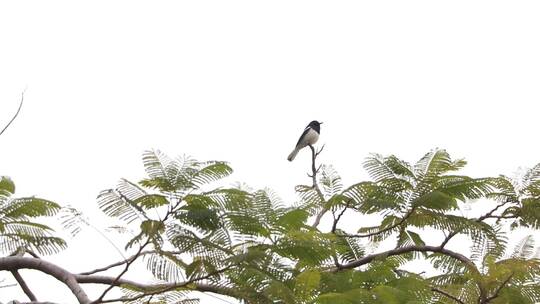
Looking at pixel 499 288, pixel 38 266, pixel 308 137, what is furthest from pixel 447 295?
pixel 308 137

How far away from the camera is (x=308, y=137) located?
16.4 m

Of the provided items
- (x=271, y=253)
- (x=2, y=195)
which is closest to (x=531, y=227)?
(x=271, y=253)

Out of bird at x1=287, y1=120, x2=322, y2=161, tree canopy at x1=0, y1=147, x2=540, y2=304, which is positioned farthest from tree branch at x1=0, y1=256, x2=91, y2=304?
bird at x1=287, y1=120, x2=322, y2=161

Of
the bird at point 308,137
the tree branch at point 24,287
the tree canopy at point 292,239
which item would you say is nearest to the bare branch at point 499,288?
the tree canopy at point 292,239

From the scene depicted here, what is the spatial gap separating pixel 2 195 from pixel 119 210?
0.89m

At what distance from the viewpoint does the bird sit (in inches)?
635

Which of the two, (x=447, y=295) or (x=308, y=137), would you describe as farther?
(x=308, y=137)

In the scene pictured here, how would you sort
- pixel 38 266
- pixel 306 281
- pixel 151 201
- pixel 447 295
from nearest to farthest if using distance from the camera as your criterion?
pixel 306 281 < pixel 151 201 < pixel 38 266 < pixel 447 295

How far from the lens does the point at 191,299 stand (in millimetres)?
5281

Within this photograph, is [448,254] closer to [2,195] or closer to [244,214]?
[244,214]

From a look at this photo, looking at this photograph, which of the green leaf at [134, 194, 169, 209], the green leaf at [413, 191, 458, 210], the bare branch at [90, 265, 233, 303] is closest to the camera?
the bare branch at [90, 265, 233, 303]

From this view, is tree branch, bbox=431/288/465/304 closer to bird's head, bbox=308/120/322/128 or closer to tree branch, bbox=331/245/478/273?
tree branch, bbox=331/245/478/273

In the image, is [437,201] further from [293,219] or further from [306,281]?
[306,281]

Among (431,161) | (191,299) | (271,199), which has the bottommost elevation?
(191,299)
